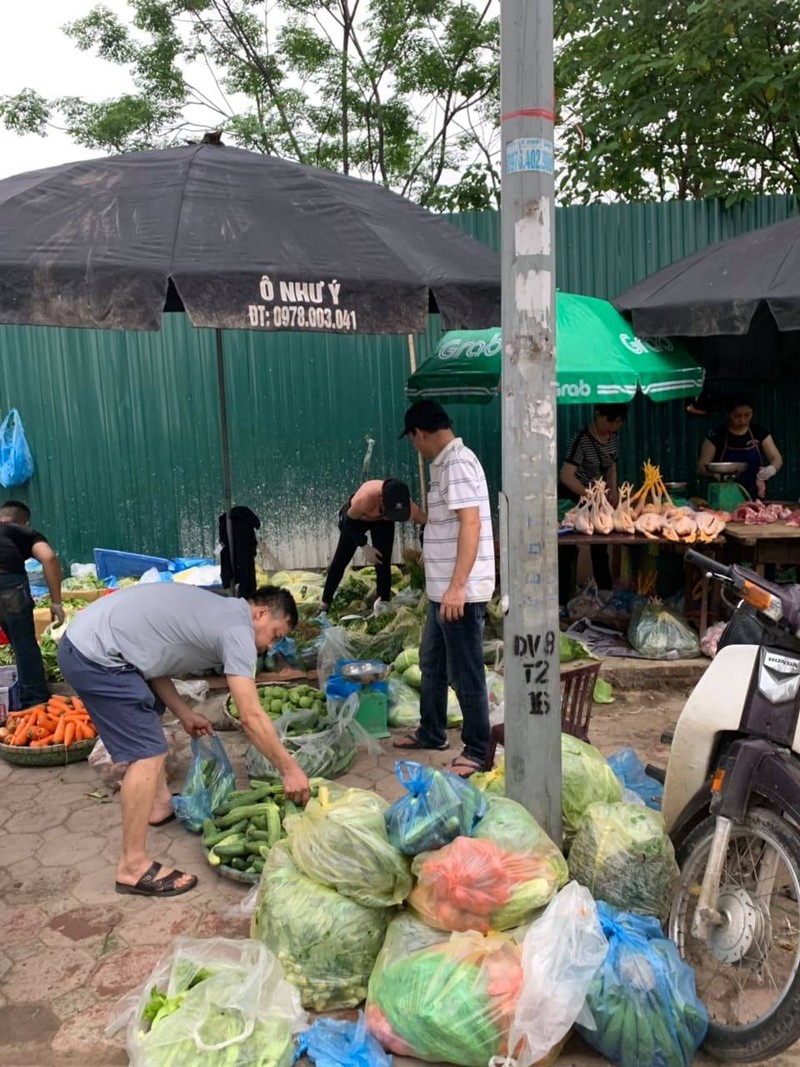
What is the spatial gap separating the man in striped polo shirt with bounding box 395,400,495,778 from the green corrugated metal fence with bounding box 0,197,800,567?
159 inches

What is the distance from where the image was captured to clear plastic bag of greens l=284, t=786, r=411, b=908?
108 inches

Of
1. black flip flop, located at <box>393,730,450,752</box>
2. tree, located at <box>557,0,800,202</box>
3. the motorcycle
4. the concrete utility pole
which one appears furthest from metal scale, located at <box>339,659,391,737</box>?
tree, located at <box>557,0,800,202</box>

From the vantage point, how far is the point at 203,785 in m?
4.03

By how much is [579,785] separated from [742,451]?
16.1ft

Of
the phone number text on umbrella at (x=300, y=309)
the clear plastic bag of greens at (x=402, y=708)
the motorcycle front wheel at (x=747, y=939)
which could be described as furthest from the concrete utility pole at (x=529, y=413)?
the clear plastic bag of greens at (x=402, y=708)

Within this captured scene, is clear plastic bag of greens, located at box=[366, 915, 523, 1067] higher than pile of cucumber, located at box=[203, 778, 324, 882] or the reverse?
higher

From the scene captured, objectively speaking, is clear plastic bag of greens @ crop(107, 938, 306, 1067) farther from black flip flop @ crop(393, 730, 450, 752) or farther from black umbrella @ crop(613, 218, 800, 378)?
black umbrella @ crop(613, 218, 800, 378)

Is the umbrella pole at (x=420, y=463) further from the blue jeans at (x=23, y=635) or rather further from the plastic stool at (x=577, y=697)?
the plastic stool at (x=577, y=697)

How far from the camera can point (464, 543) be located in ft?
14.0

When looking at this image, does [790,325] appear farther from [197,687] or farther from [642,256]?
[197,687]

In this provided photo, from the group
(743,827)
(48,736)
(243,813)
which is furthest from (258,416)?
(743,827)

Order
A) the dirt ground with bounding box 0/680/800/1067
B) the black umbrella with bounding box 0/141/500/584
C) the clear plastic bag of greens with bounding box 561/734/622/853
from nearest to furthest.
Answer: the dirt ground with bounding box 0/680/800/1067 → the clear plastic bag of greens with bounding box 561/734/622/853 → the black umbrella with bounding box 0/141/500/584

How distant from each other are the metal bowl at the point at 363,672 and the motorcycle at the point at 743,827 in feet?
7.55

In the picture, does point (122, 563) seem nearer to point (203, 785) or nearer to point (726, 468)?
point (203, 785)
